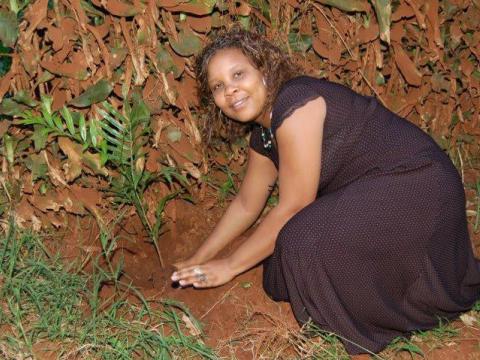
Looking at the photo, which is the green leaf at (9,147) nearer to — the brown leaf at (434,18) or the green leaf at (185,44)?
the green leaf at (185,44)

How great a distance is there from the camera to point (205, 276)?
8.82ft

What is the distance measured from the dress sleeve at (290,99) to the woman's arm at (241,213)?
43 cm

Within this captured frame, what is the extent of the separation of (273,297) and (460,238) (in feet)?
2.26

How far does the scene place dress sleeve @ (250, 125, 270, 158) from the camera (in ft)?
8.91

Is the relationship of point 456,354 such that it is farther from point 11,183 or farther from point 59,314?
point 11,183

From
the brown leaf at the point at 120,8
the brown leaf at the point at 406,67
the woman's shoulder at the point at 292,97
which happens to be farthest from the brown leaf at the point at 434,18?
the brown leaf at the point at 120,8

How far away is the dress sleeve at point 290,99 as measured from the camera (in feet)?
7.84

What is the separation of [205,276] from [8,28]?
1.08m

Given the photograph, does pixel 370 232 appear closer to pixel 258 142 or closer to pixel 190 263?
pixel 258 142

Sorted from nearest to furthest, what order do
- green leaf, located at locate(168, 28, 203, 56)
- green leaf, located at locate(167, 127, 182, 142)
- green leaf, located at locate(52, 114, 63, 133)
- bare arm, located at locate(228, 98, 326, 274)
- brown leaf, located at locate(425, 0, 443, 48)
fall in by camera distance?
bare arm, located at locate(228, 98, 326, 274)
green leaf, located at locate(52, 114, 63, 133)
green leaf, located at locate(168, 28, 203, 56)
green leaf, located at locate(167, 127, 182, 142)
brown leaf, located at locate(425, 0, 443, 48)

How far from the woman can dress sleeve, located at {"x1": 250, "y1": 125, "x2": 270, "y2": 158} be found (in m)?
0.09

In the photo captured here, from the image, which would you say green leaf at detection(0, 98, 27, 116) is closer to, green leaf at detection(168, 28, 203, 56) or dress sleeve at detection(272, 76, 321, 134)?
green leaf at detection(168, 28, 203, 56)

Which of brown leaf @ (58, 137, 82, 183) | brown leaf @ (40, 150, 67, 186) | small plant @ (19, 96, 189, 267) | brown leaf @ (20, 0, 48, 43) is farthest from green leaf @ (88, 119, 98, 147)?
brown leaf @ (20, 0, 48, 43)

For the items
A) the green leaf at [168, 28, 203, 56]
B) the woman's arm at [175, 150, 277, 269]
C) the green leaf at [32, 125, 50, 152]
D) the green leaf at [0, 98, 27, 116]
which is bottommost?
the woman's arm at [175, 150, 277, 269]
